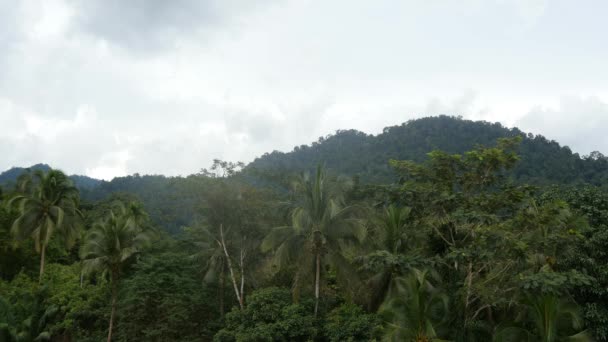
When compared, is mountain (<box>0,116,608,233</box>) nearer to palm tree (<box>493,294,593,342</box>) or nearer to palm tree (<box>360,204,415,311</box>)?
palm tree (<box>360,204,415,311</box>)

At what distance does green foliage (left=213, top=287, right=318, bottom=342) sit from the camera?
736 inches

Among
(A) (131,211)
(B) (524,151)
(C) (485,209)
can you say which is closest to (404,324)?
(C) (485,209)

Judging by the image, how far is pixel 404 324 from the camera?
1563cm

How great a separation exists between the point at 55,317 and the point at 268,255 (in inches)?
452

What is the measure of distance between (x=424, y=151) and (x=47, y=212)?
233 ft

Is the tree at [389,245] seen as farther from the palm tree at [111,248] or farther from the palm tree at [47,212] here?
the palm tree at [47,212]

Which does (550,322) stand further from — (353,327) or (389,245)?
(389,245)

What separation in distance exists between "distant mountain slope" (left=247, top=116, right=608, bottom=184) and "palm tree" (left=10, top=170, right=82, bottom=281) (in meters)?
39.6

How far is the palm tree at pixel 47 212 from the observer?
2608cm

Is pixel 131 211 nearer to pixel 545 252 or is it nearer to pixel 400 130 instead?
pixel 545 252

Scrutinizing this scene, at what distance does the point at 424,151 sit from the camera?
87.9 metres

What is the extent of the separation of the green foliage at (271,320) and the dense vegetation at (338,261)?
6 centimetres

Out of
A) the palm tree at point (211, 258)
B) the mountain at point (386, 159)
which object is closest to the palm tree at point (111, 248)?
the palm tree at point (211, 258)

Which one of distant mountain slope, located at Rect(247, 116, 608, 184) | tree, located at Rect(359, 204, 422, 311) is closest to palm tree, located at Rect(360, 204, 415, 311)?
tree, located at Rect(359, 204, 422, 311)
